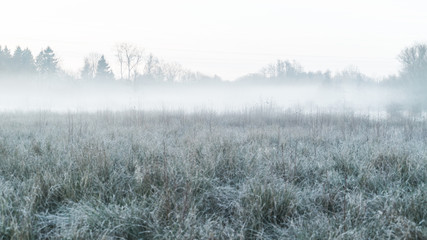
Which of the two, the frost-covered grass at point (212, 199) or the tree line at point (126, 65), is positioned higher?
the tree line at point (126, 65)

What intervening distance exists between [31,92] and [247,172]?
1671 inches

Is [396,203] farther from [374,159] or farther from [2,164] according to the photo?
[2,164]

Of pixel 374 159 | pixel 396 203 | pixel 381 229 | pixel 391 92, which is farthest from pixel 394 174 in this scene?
pixel 391 92

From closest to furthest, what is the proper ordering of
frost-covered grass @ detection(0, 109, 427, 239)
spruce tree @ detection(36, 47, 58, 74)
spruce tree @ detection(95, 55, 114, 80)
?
frost-covered grass @ detection(0, 109, 427, 239) → spruce tree @ detection(36, 47, 58, 74) → spruce tree @ detection(95, 55, 114, 80)

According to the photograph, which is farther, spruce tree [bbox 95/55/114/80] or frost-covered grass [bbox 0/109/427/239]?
spruce tree [bbox 95/55/114/80]

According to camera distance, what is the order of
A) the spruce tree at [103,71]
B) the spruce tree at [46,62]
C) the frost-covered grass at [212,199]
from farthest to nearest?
1. the spruce tree at [103,71]
2. the spruce tree at [46,62]
3. the frost-covered grass at [212,199]

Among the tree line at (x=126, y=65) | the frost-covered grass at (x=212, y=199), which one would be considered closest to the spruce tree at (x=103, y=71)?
the tree line at (x=126, y=65)

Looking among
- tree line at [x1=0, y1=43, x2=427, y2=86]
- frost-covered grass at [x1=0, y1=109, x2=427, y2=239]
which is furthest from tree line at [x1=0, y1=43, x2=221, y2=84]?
frost-covered grass at [x1=0, y1=109, x2=427, y2=239]

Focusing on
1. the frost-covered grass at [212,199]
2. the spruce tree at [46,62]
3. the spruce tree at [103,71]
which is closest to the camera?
the frost-covered grass at [212,199]

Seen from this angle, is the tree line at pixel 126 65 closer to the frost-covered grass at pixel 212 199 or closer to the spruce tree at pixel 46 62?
the spruce tree at pixel 46 62

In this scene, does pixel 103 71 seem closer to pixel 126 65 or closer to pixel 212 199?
pixel 126 65

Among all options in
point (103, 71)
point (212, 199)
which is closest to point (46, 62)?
point (103, 71)

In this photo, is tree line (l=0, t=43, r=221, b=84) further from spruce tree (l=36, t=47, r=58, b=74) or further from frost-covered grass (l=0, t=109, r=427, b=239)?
frost-covered grass (l=0, t=109, r=427, b=239)

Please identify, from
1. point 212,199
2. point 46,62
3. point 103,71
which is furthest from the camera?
point 103,71
